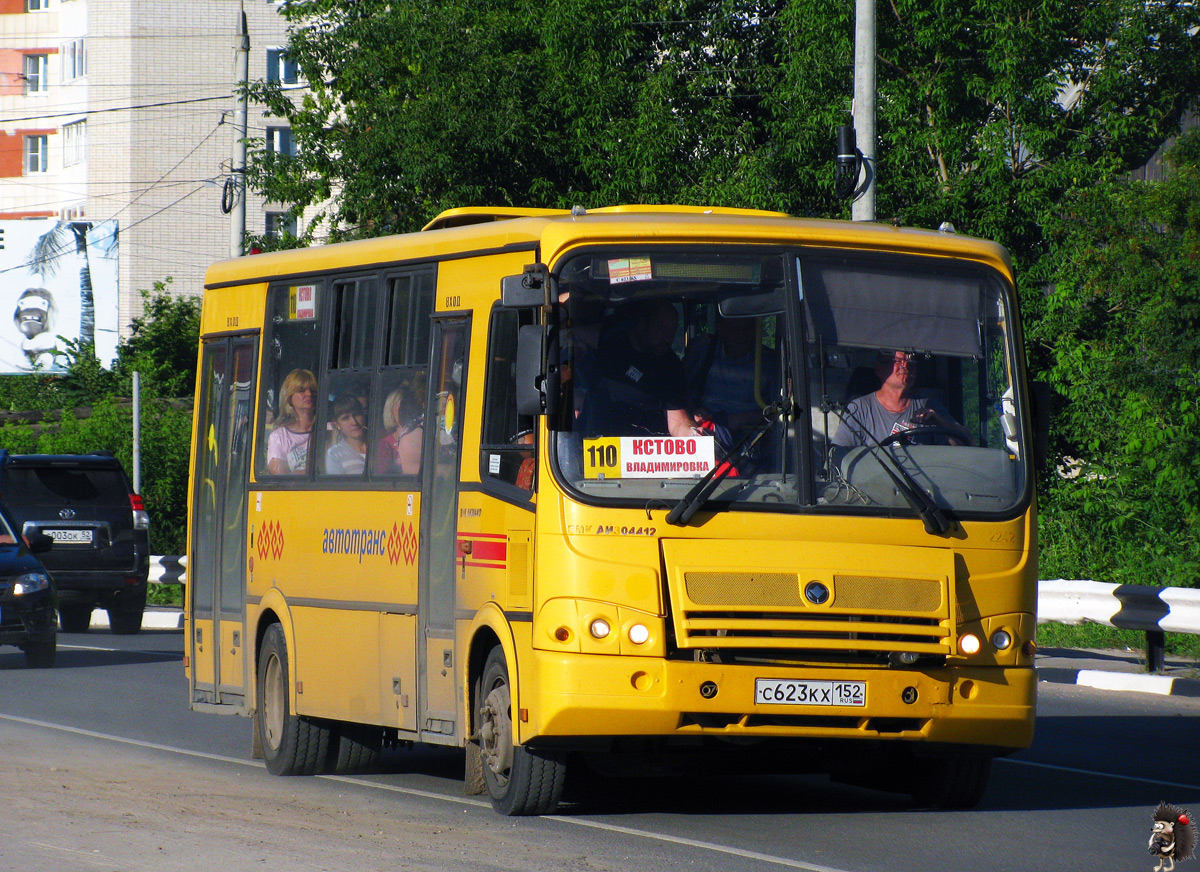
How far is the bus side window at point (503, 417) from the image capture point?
29.1 ft

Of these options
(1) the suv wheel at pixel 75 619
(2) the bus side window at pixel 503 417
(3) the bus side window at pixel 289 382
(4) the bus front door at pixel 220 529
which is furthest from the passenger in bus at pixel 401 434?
(1) the suv wheel at pixel 75 619

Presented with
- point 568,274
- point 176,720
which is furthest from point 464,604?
point 176,720

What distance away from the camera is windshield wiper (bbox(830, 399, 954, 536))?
8.71 meters

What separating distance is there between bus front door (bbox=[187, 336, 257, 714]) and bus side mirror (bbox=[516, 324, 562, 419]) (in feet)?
12.7

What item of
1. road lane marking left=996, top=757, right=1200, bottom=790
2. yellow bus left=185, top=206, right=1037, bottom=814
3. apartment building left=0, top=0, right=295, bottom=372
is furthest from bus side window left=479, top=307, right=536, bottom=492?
apartment building left=0, top=0, right=295, bottom=372

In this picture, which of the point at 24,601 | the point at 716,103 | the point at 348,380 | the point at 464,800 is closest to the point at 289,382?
the point at 348,380

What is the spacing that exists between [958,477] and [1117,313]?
15842 millimetres

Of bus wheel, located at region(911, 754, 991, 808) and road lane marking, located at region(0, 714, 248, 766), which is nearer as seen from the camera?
bus wheel, located at region(911, 754, 991, 808)

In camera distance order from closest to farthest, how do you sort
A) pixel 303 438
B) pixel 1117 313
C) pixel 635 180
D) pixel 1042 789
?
1. pixel 1042 789
2. pixel 303 438
3. pixel 1117 313
4. pixel 635 180

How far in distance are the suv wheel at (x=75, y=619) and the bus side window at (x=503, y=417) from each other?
56.8 ft

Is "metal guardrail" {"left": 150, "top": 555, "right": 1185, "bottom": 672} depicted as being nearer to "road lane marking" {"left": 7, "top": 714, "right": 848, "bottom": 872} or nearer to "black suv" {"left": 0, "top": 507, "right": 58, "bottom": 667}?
"road lane marking" {"left": 7, "top": 714, "right": 848, "bottom": 872}

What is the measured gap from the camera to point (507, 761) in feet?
29.7

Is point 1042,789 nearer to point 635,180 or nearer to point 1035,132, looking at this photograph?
point 1035,132

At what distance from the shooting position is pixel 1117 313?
24.0 m
